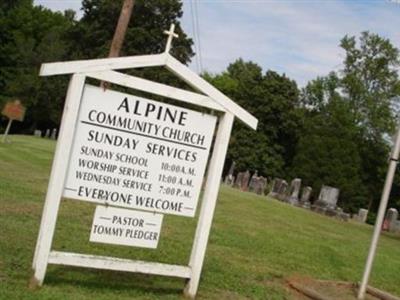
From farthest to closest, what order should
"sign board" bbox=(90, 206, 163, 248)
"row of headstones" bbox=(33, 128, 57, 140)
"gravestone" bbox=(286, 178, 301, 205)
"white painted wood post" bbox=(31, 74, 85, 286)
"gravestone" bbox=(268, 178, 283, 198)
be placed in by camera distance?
"row of headstones" bbox=(33, 128, 57, 140) → "gravestone" bbox=(268, 178, 283, 198) → "gravestone" bbox=(286, 178, 301, 205) → "sign board" bbox=(90, 206, 163, 248) → "white painted wood post" bbox=(31, 74, 85, 286)

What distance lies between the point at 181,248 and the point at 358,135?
54.1 m

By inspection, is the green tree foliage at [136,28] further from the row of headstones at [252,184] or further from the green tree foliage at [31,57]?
the row of headstones at [252,184]

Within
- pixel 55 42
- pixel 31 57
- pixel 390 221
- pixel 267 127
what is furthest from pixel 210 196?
pixel 55 42

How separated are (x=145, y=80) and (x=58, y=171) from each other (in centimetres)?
123

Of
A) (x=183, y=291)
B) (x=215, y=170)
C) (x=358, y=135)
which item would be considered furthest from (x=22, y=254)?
(x=358, y=135)

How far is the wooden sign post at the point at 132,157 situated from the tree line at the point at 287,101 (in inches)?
1806

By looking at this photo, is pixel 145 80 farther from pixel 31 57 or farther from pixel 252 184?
pixel 31 57

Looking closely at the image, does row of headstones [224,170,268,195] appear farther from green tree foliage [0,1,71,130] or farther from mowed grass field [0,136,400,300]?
green tree foliage [0,1,71,130]

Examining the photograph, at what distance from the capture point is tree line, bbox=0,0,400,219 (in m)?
56.9

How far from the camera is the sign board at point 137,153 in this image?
22.2 feet

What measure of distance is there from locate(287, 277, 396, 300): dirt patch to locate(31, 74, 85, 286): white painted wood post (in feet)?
10.2

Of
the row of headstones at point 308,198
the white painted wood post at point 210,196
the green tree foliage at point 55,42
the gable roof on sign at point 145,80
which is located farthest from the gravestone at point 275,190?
the gable roof on sign at point 145,80

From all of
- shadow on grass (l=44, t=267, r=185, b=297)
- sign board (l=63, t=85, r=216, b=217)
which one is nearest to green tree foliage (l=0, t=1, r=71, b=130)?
shadow on grass (l=44, t=267, r=185, b=297)

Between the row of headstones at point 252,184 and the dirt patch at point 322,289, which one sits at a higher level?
the dirt patch at point 322,289
